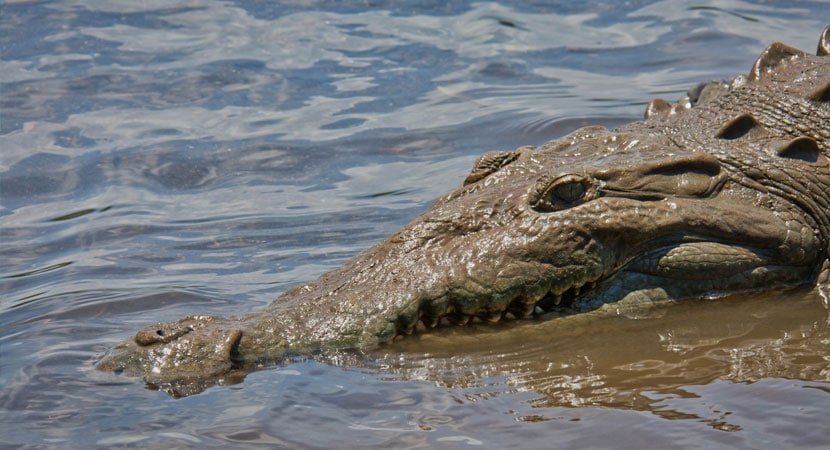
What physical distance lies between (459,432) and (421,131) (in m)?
6.06

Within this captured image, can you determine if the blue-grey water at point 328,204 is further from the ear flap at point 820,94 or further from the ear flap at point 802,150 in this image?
the ear flap at point 820,94

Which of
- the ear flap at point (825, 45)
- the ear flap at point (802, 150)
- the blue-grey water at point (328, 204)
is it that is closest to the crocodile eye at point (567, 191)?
the blue-grey water at point (328, 204)

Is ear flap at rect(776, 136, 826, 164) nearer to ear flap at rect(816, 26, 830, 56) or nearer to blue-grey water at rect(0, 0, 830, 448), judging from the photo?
blue-grey water at rect(0, 0, 830, 448)

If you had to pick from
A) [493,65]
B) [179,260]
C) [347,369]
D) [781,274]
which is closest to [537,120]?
[493,65]

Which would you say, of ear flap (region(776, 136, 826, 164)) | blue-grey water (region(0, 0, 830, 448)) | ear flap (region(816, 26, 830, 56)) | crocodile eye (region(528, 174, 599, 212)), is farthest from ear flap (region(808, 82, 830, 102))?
crocodile eye (region(528, 174, 599, 212))

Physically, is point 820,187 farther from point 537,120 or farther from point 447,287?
point 537,120

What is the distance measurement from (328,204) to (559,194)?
10.9 feet

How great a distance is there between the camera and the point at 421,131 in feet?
34.2

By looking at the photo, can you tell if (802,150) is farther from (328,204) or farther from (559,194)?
(328,204)

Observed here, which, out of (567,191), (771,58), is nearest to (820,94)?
(771,58)

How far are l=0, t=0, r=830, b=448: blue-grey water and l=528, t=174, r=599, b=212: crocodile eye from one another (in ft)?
1.83

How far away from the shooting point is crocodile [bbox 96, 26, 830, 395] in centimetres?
532

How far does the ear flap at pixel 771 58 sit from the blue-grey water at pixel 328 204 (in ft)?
5.18

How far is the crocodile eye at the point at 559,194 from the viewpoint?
5660 millimetres
